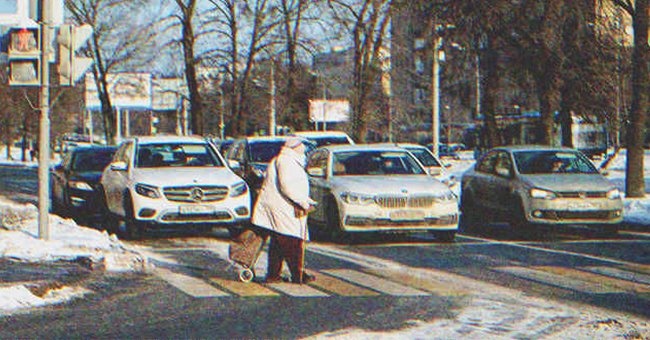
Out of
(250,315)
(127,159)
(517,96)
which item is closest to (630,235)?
(127,159)

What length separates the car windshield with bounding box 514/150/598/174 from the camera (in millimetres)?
17641

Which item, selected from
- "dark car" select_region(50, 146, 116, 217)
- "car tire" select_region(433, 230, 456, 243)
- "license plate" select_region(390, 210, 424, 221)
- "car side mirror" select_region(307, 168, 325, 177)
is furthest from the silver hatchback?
"dark car" select_region(50, 146, 116, 217)

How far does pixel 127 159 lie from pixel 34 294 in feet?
26.4

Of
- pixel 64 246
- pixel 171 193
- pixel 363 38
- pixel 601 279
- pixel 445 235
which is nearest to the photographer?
pixel 601 279

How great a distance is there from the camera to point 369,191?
49.3 ft

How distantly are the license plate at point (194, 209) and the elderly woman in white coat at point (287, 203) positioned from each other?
5426mm

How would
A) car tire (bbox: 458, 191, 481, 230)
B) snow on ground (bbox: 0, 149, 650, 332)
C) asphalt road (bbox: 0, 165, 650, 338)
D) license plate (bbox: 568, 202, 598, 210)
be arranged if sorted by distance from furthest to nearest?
car tire (bbox: 458, 191, 481, 230) < license plate (bbox: 568, 202, 598, 210) < asphalt road (bbox: 0, 165, 650, 338) < snow on ground (bbox: 0, 149, 650, 332)

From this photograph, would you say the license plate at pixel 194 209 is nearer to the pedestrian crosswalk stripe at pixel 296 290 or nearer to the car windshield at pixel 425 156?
the pedestrian crosswalk stripe at pixel 296 290

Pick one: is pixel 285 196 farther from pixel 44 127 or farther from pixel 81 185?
pixel 81 185

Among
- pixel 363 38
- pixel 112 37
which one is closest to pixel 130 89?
pixel 112 37

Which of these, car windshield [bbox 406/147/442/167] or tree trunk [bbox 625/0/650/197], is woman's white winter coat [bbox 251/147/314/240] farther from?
tree trunk [bbox 625/0/650/197]

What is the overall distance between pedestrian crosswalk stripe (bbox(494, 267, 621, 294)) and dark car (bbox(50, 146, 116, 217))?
9.35 m

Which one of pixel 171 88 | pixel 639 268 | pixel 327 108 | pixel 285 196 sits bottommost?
pixel 639 268

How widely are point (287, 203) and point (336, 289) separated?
3.20ft
